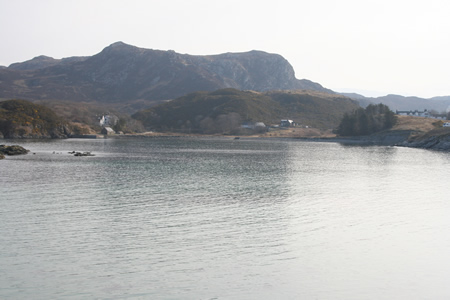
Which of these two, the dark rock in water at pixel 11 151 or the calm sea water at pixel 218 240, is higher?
the dark rock in water at pixel 11 151

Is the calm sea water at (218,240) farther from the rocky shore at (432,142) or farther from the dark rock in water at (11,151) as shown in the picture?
the rocky shore at (432,142)

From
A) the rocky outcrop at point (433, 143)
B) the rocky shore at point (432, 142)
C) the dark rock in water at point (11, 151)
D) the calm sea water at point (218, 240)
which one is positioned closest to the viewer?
the calm sea water at point (218, 240)

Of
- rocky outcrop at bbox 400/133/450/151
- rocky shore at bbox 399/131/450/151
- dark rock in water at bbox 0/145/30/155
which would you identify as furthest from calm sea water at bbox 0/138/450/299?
rocky shore at bbox 399/131/450/151

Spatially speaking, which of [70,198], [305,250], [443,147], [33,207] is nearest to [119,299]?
[305,250]

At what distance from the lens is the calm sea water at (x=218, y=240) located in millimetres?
21297

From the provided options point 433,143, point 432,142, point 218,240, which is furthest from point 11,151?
point 432,142

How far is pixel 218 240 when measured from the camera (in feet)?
96.7

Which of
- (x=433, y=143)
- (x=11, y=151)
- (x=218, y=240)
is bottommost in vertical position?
(x=218, y=240)

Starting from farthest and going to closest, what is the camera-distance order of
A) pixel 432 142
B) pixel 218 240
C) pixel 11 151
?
pixel 432 142
pixel 11 151
pixel 218 240

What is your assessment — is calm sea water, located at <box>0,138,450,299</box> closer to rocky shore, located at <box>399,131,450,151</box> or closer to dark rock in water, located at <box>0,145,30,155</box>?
dark rock in water, located at <box>0,145,30,155</box>

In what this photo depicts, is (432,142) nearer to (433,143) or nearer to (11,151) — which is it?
(433,143)

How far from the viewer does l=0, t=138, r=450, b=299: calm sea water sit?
69.9 feet

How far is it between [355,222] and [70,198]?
27.6 m

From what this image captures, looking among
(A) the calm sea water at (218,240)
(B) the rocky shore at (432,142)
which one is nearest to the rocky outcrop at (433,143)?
(B) the rocky shore at (432,142)
